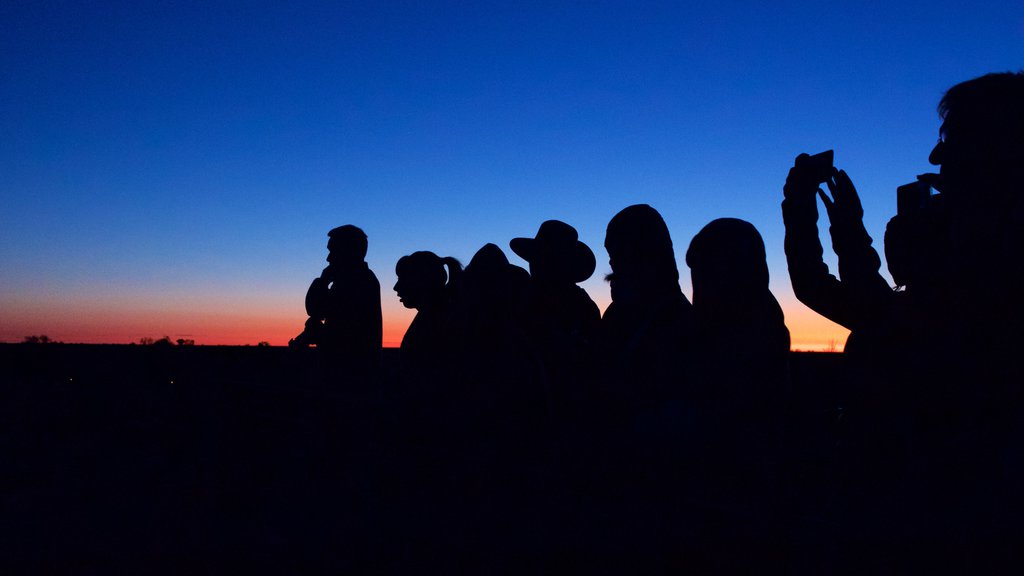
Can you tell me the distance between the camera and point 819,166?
2.22 metres

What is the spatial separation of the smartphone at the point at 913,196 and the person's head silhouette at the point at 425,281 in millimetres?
3070

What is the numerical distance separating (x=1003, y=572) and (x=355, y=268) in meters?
5.28

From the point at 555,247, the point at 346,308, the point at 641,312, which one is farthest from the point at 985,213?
the point at 346,308

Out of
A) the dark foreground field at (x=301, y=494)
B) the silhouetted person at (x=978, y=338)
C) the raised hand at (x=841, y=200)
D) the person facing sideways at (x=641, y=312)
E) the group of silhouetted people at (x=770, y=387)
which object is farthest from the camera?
the person facing sideways at (x=641, y=312)

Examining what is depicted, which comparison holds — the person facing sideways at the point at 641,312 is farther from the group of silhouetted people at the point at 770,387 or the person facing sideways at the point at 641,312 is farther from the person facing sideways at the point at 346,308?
the person facing sideways at the point at 346,308

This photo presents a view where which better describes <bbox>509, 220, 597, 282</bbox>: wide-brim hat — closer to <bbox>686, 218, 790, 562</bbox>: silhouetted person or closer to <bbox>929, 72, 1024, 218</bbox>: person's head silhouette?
<bbox>686, 218, 790, 562</bbox>: silhouetted person

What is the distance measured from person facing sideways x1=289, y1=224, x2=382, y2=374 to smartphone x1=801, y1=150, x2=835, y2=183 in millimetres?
4280

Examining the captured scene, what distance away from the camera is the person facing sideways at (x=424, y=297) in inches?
174

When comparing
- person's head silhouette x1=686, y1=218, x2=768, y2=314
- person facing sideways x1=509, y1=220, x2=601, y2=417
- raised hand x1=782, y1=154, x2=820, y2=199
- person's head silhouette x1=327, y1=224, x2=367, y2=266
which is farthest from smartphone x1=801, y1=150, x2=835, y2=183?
person's head silhouette x1=327, y1=224, x2=367, y2=266

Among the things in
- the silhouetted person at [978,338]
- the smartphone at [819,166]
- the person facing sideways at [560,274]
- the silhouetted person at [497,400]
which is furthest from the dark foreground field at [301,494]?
the person facing sideways at [560,274]

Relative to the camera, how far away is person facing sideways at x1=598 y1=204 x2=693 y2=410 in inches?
108

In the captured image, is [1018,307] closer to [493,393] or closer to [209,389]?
[493,393]

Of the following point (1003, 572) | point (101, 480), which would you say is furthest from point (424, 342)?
point (1003, 572)

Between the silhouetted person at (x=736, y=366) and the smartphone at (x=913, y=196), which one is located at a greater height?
the smartphone at (x=913, y=196)
